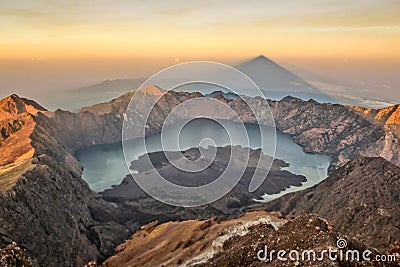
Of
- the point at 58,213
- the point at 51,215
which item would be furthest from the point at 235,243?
the point at 58,213

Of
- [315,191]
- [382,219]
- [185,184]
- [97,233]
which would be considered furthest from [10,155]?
[382,219]

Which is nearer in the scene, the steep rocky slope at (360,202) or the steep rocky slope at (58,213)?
the steep rocky slope at (58,213)

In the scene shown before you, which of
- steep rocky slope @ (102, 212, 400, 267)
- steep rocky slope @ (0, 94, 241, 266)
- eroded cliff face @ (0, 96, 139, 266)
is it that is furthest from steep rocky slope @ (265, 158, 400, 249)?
eroded cliff face @ (0, 96, 139, 266)

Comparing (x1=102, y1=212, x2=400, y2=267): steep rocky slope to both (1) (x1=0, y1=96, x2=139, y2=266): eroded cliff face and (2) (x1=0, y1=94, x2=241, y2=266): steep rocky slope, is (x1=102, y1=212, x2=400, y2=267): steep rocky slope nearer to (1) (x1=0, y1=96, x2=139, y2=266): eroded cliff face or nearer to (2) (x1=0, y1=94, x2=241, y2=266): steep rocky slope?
(1) (x1=0, y1=96, x2=139, y2=266): eroded cliff face

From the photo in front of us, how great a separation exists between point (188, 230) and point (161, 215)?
2359 inches

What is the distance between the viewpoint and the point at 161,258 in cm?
6706

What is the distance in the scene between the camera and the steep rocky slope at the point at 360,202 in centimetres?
9294

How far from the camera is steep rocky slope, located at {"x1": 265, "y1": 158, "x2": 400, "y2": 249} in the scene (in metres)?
92.9

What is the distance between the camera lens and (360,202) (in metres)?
112

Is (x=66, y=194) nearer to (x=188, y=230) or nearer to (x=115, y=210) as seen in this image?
(x=115, y=210)

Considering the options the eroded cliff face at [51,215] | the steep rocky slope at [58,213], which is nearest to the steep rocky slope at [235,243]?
the eroded cliff face at [51,215]

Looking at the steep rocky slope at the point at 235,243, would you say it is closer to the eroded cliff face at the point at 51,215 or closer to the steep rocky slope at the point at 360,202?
the eroded cliff face at the point at 51,215

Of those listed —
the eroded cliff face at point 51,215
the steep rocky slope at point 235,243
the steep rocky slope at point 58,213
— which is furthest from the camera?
the steep rocky slope at point 58,213

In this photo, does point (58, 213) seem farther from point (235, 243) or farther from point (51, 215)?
point (235, 243)
